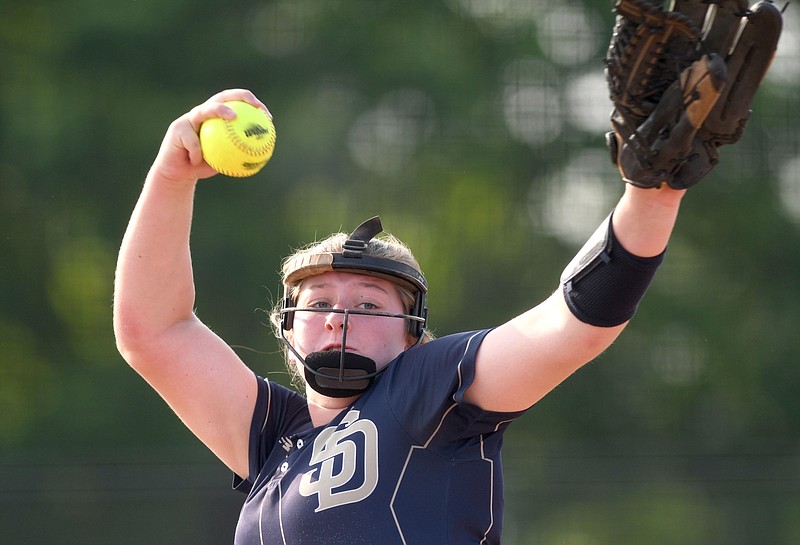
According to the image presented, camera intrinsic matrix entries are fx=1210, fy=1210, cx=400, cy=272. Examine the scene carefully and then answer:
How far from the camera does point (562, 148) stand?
716 cm

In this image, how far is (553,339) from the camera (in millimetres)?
1972

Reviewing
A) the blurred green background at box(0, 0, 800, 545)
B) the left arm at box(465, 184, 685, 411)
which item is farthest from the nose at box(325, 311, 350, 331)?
the blurred green background at box(0, 0, 800, 545)

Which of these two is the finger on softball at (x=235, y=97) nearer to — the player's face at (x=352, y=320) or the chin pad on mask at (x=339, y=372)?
the player's face at (x=352, y=320)

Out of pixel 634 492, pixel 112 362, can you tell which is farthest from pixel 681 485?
pixel 112 362

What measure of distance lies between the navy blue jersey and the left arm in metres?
0.04

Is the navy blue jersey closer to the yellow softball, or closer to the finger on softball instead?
the yellow softball

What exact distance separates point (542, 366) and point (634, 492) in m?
4.75

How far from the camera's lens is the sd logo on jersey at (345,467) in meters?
2.20

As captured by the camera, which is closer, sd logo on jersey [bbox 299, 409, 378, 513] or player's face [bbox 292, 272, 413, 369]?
sd logo on jersey [bbox 299, 409, 378, 513]

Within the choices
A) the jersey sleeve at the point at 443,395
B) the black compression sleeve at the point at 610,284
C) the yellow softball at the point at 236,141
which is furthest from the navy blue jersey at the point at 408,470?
the yellow softball at the point at 236,141

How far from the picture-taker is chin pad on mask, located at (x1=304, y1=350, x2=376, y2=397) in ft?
7.79

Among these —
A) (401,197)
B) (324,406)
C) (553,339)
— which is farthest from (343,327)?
(401,197)

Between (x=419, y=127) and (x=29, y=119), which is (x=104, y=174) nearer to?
(x=29, y=119)

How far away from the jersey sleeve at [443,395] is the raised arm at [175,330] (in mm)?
499
